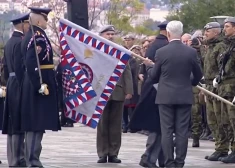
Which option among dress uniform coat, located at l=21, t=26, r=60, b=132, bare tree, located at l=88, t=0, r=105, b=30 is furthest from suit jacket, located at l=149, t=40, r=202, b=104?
bare tree, located at l=88, t=0, r=105, b=30

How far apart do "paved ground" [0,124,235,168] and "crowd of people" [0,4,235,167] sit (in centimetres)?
36

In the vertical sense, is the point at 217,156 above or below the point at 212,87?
below

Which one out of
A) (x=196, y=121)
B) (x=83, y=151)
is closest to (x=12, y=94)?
(x=83, y=151)

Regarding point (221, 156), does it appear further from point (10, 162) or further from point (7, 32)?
point (7, 32)

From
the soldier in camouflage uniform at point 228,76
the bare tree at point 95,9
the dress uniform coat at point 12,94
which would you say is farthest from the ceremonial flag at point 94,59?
the bare tree at point 95,9

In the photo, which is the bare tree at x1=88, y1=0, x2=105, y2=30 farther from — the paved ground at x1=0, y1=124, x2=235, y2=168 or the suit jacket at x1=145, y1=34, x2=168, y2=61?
the suit jacket at x1=145, y1=34, x2=168, y2=61

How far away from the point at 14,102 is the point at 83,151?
312 centimetres

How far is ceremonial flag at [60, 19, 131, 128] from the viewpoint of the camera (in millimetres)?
11500

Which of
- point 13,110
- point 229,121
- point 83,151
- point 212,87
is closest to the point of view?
point 13,110

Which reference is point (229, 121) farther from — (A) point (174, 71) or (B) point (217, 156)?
(A) point (174, 71)

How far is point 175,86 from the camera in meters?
10.7

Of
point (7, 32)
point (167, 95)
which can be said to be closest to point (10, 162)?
point (167, 95)

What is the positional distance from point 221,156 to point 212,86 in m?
1.12

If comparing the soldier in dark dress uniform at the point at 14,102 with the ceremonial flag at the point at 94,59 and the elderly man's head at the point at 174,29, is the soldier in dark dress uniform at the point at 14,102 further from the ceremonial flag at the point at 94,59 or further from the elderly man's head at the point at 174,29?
the elderly man's head at the point at 174,29
